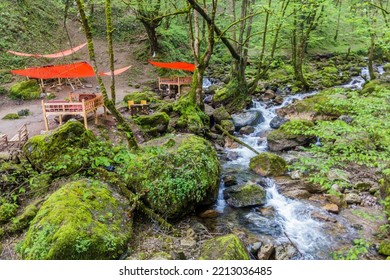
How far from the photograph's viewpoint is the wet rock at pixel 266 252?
445 cm

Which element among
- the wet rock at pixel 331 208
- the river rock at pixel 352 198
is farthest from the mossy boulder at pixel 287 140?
the wet rock at pixel 331 208

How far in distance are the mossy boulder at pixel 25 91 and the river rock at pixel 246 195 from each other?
922cm

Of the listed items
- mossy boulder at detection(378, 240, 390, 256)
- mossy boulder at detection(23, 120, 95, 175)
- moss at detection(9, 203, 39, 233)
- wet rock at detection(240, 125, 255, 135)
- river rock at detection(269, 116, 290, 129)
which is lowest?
mossy boulder at detection(378, 240, 390, 256)

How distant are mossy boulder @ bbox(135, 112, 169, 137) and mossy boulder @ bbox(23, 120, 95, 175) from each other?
228 cm

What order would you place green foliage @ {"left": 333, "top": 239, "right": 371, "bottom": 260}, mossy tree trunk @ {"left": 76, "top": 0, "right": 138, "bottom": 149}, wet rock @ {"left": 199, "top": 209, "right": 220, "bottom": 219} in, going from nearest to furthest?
green foliage @ {"left": 333, "top": 239, "right": 371, "bottom": 260}, mossy tree trunk @ {"left": 76, "top": 0, "right": 138, "bottom": 149}, wet rock @ {"left": 199, "top": 209, "right": 220, "bottom": 219}

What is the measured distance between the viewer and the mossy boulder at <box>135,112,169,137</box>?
755cm

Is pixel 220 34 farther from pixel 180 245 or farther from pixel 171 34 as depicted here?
pixel 171 34

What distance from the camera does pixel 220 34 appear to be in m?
8.45

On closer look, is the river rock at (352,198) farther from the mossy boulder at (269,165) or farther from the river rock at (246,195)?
the river rock at (246,195)

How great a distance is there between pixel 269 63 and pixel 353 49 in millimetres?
12742

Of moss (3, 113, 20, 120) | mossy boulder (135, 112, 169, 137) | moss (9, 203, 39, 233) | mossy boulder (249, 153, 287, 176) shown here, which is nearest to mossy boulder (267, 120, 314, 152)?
mossy boulder (249, 153, 287, 176)

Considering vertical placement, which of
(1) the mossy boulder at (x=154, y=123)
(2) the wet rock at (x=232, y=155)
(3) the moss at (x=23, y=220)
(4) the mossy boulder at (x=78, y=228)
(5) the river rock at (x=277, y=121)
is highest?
(1) the mossy boulder at (x=154, y=123)

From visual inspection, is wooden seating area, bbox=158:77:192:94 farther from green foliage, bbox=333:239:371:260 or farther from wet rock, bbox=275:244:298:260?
green foliage, bbox=333:239:371:260

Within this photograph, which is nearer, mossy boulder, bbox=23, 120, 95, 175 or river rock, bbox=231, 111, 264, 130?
mossy boulder, bbox=23, 120, 95, 175
